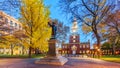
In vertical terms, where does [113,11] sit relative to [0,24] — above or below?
above

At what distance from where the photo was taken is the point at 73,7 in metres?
36.4

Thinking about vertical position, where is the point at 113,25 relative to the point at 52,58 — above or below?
above

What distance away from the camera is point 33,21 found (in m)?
35.6

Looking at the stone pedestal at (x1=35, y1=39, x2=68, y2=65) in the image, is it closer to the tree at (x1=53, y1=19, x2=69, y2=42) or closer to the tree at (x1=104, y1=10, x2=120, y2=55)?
the tree at (x1=104, y1=10, x2=120, y2=55)

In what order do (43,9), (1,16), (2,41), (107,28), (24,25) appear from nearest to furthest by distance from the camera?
(1,16) < (2,41) < (24,25) < (43,9) < (107,28)

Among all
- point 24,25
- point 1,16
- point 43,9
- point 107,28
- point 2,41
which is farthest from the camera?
point 107,28

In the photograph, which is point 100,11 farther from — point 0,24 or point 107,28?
point 0,24

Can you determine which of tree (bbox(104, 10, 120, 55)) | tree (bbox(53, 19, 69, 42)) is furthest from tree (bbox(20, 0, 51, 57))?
tree (bbox(53, 19, 69, 42))

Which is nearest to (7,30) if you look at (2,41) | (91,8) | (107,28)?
(2,41)

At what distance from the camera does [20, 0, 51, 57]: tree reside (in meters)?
35.0

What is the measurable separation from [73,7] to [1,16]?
42.9 feet

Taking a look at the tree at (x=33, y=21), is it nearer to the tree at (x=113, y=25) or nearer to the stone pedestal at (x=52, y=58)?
the tree at (x=113, y=25)

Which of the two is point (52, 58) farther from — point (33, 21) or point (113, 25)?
point (113, 25)

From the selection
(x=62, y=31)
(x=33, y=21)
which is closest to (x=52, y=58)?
(x=33, y=21)
